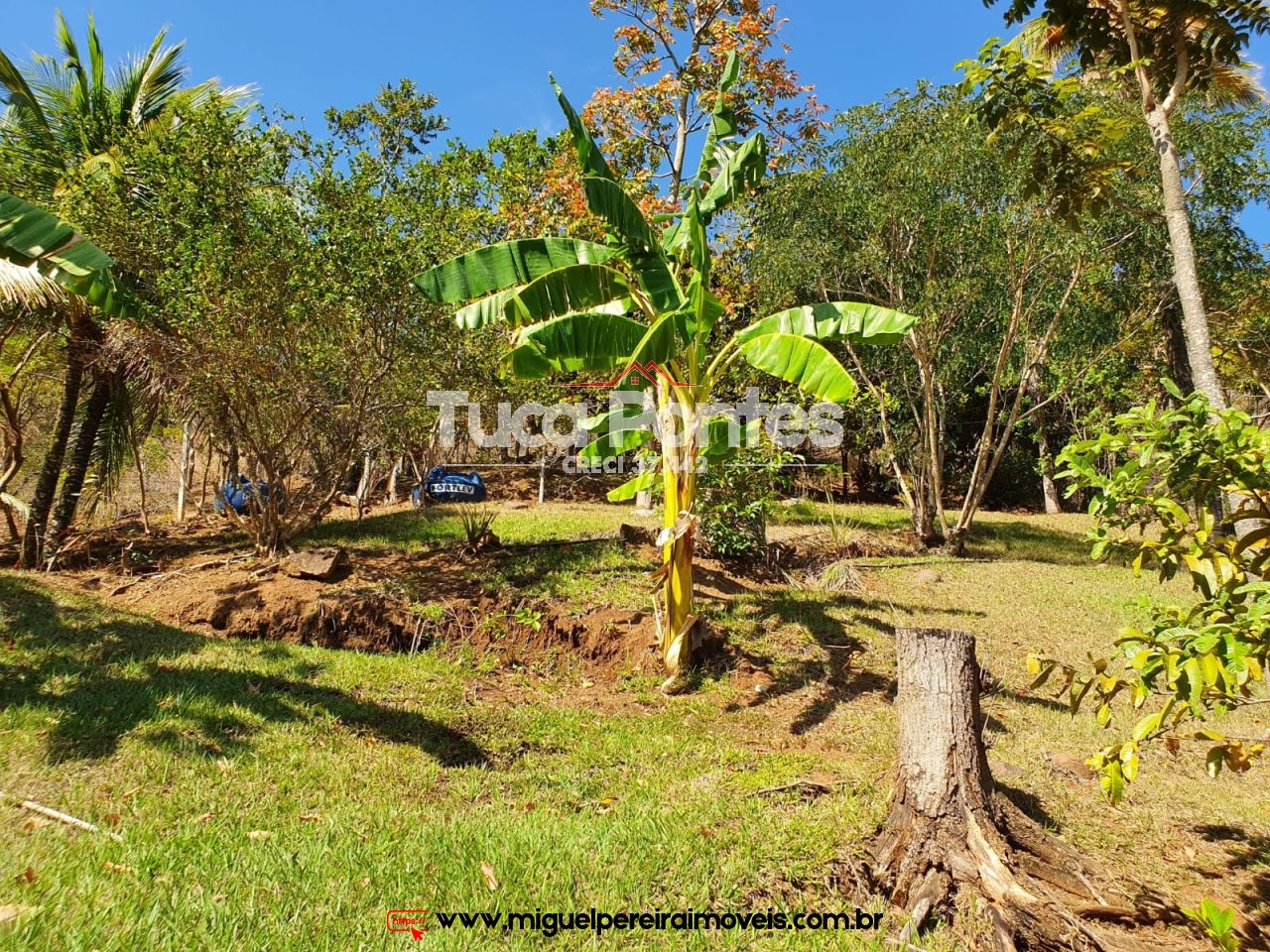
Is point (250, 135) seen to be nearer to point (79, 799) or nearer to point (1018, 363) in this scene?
point (79, 799)

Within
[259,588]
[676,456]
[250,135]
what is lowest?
[259,588]

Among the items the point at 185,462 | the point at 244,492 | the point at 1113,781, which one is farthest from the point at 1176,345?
the point at 185,462

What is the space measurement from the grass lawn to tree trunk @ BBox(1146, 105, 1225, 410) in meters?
3.11

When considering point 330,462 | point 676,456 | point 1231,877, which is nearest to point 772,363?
point 676,456

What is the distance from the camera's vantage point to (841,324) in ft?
19.9

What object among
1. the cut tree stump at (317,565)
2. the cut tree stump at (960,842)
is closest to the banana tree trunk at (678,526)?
the cut tree stump at (960,842)

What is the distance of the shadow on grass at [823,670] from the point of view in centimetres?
625

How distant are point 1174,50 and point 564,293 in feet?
18.8

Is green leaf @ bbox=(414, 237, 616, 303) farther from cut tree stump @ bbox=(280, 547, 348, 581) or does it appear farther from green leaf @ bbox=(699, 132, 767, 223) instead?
cut tree stump @ bbox=(280, 547, 348, 581)

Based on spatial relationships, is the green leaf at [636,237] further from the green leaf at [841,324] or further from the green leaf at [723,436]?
the green leaf at [723,436]

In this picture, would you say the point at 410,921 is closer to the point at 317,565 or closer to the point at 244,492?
the point at 317,565

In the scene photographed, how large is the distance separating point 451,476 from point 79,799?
14.4 meters

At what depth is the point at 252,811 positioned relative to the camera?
3697mm

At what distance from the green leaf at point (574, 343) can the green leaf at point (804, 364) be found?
40.4 inches
